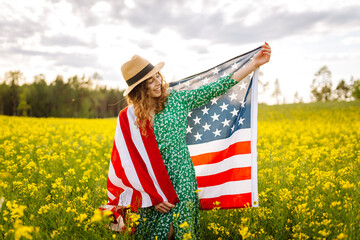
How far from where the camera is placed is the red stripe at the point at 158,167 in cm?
262

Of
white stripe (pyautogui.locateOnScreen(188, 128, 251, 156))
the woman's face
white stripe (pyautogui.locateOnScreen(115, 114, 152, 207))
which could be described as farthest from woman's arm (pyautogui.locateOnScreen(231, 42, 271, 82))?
white stripe (pyautogui.locateOnScreen(115, 114, 152, 207))

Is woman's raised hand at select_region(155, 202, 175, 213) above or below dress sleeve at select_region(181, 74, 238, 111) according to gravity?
below

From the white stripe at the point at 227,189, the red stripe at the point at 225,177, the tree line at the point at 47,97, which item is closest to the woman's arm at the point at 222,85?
the red stripe at the point at 225,177

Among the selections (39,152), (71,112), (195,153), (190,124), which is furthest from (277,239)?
(71,112)

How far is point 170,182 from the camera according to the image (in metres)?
2.63

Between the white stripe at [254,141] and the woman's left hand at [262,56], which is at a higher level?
the woman's left hand at [262,56]

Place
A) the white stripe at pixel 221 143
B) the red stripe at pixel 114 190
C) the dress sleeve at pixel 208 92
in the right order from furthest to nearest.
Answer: the white stripe at pixel 221 143
the dress sleeve at pixel 208 92
the red stripe at pixel 114 190

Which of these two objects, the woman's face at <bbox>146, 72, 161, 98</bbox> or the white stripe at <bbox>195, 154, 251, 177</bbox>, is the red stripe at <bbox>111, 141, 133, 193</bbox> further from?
the white stripe at <bbox>195, 154, 251, 177</bbox>

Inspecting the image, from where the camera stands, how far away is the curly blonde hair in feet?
9.04

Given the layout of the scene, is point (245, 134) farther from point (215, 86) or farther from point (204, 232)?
point (204, 232)

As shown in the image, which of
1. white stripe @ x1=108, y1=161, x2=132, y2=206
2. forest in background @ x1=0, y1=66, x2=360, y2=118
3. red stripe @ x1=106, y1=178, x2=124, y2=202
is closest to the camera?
white stripe @ x1=108, y1=161, x2=132, y2=206

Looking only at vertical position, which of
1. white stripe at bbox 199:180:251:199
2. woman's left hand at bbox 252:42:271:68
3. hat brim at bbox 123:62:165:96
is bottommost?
white stripe at bbox 199:180:251:199

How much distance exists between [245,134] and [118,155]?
154 cm

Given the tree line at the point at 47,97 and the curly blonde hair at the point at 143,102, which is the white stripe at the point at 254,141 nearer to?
the curly blonde hair at the point at 143,102
